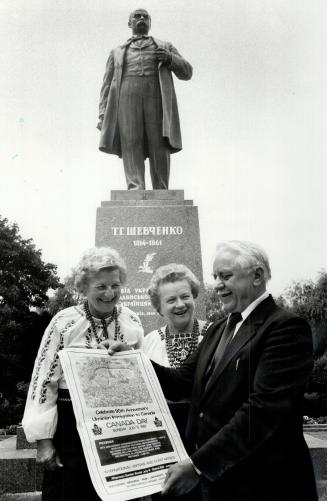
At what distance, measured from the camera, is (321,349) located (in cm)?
3022

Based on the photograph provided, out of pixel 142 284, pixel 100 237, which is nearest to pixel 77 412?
pixel 142 284

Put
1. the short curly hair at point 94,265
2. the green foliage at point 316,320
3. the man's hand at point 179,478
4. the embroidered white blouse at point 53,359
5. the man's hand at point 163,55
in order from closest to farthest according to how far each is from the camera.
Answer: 1. the man's hand at point 179,478
2. the embroidered white blouse at point 53,359
3. the short curly hair at point 94,265
4. the man's hand at point 163,55
5. the green foliage at point 316,320

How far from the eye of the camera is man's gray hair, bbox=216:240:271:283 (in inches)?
94.2

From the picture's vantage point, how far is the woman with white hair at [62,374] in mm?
2631

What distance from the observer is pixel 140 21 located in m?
7.93

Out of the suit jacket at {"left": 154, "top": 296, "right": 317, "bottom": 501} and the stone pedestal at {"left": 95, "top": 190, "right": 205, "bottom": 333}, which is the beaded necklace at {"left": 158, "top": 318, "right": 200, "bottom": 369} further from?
the stone pedestal at {"left": 95, "top": 190, "right": 205, "bottom": 333}

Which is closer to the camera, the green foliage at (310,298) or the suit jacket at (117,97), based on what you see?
the suit jacket at (117,97)

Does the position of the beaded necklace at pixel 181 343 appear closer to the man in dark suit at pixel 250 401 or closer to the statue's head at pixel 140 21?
the man in dark suit at pixel 250 401

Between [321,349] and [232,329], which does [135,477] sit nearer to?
[232,329]

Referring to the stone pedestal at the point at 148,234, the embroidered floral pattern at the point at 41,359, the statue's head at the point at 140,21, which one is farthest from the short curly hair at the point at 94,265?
the statue's head at the point at 140,21

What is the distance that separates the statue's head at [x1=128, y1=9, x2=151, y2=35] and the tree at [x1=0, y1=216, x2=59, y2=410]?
17.9 metres

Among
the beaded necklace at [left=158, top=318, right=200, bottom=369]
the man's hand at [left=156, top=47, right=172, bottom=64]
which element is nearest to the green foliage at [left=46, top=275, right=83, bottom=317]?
the man's hand at [left=156, top=47, right=172, bottom=64]

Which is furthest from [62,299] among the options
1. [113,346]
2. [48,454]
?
[113,346]

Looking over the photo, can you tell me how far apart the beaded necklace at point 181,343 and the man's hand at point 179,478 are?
49.9 inches
